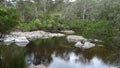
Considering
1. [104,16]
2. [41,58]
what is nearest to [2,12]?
[41,58]

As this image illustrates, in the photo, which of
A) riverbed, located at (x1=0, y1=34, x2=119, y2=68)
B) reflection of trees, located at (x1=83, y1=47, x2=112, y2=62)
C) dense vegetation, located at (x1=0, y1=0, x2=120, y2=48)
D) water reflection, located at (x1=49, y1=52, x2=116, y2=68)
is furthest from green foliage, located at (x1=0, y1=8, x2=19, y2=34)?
dense vegetation, located at (x1=0, y1=0, x2=120, y2=48)

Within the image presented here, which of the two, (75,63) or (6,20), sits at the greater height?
(6,20)

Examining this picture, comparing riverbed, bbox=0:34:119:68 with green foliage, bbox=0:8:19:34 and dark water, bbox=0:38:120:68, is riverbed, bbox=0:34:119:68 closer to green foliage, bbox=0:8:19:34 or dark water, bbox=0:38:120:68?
dark water, bbox=0:38:120:68

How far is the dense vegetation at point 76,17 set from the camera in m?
31.1

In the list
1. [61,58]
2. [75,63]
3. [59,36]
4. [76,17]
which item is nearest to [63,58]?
[61,58]

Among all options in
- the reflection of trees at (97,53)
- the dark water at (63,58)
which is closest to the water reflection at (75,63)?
the dark water at (63,58)

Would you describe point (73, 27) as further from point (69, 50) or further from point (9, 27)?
point (9, 27)

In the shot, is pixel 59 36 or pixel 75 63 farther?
pixel 59 36

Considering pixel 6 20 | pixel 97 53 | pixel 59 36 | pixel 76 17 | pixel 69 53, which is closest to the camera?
pixel 6 20

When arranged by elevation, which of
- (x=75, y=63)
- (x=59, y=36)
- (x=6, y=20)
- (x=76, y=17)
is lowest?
(x=75, y=63)

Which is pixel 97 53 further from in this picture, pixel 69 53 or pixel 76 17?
pixel 76 17

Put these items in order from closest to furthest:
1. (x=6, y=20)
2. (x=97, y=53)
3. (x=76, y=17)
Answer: (x=6, y=20) < (x=97, y=53) < (x=76, y=17)

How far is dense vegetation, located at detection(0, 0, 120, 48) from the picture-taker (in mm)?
31078

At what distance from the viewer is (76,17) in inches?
1869
